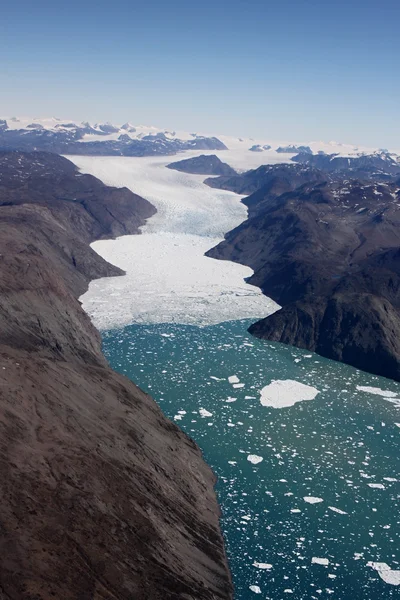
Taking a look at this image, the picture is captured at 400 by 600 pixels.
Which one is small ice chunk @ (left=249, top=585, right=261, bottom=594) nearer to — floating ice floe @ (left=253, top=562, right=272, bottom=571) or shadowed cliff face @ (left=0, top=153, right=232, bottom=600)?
shadowed cliff face @ (left=0, top=153, right=232, bottom=600)

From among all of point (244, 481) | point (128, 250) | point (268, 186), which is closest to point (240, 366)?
point (244, 481)

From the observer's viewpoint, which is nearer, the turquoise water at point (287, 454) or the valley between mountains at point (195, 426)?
the valley between mountains at point (195, 426)

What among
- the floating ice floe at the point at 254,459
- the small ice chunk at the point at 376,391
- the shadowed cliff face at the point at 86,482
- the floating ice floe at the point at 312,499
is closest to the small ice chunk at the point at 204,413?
the shadowed cliff face at the point at 86,482

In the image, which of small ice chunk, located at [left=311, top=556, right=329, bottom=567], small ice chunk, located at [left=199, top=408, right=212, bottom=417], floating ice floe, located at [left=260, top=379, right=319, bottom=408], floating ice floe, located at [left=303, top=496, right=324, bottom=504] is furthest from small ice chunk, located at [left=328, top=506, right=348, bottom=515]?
floating ice floe, located at [left=260, top=379, right=319, bottom=408]

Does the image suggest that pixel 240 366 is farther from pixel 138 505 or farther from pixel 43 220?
pixel 43 220

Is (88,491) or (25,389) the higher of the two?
(25,389)

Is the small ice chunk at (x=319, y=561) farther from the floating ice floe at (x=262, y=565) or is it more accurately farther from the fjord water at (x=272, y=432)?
the floating ice floe at (x=262, y=565)
